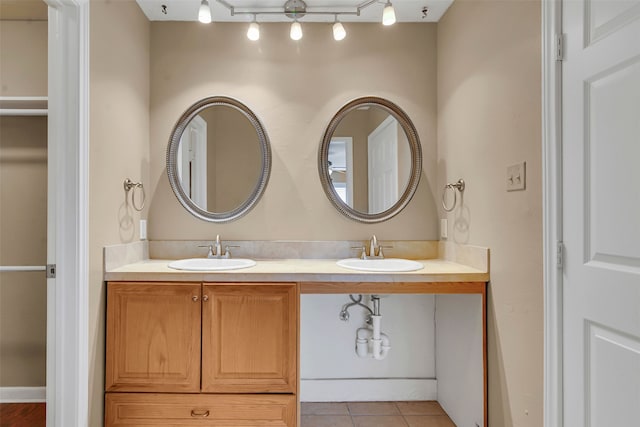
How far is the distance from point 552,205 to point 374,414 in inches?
63.8

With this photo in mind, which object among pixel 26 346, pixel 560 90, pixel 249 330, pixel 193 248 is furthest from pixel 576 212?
pixel 26 346

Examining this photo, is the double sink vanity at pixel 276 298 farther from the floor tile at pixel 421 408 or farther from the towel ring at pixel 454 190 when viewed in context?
the towel ring at pixel 454 190

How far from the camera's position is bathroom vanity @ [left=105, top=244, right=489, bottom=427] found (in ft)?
5.89

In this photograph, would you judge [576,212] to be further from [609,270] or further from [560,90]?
[560,90]

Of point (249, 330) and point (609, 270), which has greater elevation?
point (609, 270)

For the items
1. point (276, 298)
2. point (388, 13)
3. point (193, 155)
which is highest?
point (388, 13)

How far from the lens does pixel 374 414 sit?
7.38 ft

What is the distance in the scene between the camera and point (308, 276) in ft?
6.01

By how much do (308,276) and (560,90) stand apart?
127 cm

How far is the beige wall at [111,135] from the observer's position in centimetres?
174

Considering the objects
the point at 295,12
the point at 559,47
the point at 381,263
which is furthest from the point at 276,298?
the point at 295,12

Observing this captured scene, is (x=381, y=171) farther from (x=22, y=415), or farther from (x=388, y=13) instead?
(x=22, y=415)

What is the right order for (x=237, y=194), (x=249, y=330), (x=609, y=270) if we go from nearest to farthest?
1. (x=609, y=270)
2. (x=249, y=330)
3. (x=237, y=194)

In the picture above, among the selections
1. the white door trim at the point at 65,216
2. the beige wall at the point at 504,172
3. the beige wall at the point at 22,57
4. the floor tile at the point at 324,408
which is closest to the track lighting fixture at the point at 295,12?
the beige wall at the point at 504,172
